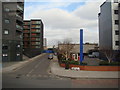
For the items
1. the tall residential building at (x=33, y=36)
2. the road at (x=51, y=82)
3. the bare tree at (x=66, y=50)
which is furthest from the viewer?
the tall residential building at (x=33, y=36)

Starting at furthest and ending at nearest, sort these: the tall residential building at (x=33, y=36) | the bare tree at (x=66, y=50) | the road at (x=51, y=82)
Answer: the tall residential building at (x=33, y=36), the bare tree at (x=66, y=50), the road at (x=51, y=82)

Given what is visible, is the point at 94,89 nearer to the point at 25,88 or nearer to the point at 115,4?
the point at 25,88

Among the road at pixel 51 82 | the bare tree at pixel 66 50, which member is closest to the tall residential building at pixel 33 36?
the bare tree at pixel 66 50

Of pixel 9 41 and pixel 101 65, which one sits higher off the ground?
pixel 9 41

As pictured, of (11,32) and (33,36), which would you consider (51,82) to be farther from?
(33,36)

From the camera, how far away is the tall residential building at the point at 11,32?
45250mm

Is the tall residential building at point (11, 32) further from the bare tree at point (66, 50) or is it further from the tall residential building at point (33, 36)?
the tall residential building at point (33, 36)

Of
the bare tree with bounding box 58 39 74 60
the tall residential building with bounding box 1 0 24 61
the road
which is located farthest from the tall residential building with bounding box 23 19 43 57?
the road

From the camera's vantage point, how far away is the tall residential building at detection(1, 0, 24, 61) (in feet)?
148

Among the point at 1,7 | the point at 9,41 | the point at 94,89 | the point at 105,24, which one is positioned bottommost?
the point at 94,89

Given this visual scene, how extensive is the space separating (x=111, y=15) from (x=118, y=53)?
997cm

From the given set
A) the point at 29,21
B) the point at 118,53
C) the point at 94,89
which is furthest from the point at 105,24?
the point at 29,21

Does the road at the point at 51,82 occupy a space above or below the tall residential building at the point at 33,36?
below

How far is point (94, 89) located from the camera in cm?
1325
